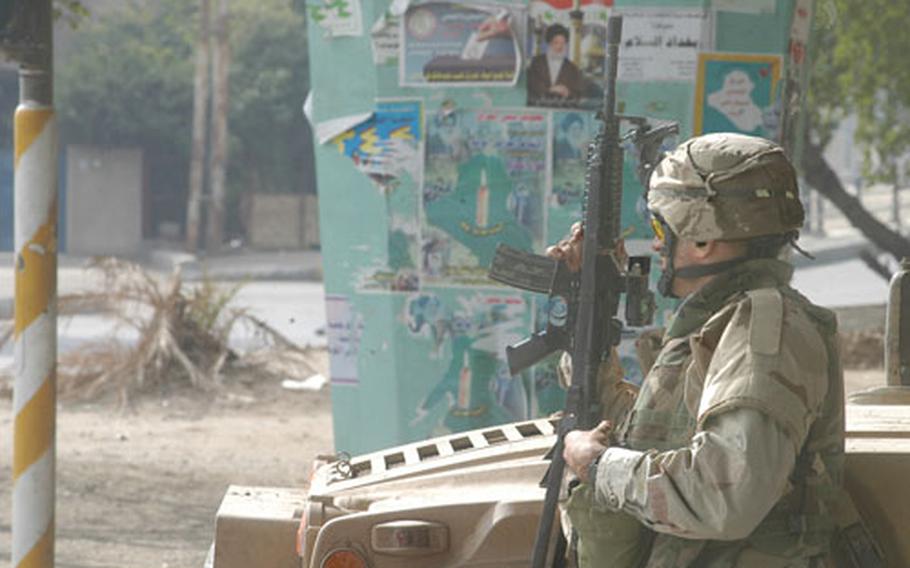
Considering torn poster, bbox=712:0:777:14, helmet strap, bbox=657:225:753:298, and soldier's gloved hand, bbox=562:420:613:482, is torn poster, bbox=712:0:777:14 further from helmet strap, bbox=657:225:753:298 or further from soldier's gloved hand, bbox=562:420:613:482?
soldier's gloved hand, bbox=562:420:613:482

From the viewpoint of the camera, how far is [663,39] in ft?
20.0

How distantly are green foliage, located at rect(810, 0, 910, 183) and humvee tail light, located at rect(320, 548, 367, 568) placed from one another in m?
12.1

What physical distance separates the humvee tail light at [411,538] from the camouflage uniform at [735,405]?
0.43 metres

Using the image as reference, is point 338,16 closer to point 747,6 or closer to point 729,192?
point 747,6

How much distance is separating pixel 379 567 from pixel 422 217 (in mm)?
3431

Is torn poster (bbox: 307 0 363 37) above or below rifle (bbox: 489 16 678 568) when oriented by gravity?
above

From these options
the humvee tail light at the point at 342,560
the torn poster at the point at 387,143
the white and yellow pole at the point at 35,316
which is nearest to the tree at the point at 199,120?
the torn poster at the point at 387,143

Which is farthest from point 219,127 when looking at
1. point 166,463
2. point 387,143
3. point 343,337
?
point 387,143

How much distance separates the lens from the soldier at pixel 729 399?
2555 mm

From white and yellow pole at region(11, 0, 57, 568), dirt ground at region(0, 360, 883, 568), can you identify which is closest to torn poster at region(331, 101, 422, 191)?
white and yellow pole at region(11, 0, 57, 568)

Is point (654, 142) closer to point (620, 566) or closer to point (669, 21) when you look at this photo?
point (620, 566)

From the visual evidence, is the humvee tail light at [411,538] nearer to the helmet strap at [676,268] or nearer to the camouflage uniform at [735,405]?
the camouflage uniform at [735,405]

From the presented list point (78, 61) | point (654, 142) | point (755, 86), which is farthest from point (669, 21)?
point (78, 61)

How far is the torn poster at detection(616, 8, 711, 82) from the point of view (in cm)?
609
